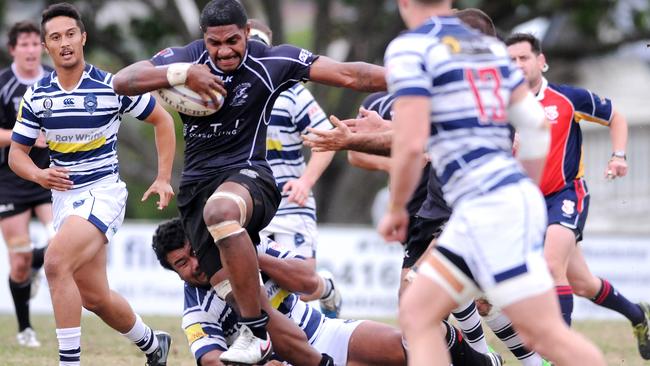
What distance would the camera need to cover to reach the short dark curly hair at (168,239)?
22.4 feet

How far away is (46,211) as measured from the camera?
10.4 meters

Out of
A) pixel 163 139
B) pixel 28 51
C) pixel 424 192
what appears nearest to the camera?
pixel 163 139

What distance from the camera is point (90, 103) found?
715 cm

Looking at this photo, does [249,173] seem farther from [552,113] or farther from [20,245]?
[20,245]

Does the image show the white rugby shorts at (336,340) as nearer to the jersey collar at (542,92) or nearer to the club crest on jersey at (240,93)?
the club crest on jersey at (240,93)

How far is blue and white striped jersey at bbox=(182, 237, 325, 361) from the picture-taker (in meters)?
6.66

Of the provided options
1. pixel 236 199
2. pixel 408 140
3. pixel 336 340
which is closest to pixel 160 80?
pixel 236 199

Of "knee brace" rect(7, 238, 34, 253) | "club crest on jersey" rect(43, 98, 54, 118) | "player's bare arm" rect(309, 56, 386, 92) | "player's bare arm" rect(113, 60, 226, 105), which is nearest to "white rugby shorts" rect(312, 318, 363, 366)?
"player's bare arm" rect(309, 56, 386, 92)

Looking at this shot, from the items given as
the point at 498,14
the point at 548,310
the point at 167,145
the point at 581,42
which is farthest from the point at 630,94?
the point at 548,310

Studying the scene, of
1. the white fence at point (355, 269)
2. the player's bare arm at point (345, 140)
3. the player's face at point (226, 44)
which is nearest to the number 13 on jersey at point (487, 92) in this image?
the player's bare arm at point (345, 140)

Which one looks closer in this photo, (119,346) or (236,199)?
(236,199)

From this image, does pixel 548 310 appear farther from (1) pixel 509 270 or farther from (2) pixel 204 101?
(2) pixel 204 101

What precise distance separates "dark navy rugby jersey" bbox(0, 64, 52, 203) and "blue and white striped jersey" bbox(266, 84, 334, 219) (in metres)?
2.12

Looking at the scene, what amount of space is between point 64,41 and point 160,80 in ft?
4.66
